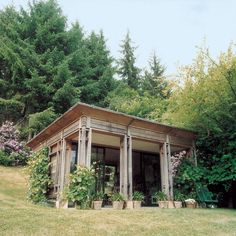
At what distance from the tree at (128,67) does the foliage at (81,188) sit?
21773mm

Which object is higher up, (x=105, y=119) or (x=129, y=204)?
(x=105, y=119)

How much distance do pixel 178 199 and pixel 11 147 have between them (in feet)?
42.8

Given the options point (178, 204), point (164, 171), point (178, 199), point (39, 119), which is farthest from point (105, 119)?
point (39, 119)

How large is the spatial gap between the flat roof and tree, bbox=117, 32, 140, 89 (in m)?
18.1

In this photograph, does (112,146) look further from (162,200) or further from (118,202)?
(118,202)

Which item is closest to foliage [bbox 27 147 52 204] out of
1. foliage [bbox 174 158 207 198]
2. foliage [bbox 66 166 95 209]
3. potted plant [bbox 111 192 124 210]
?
foliage [bbox 66 166 95 209]

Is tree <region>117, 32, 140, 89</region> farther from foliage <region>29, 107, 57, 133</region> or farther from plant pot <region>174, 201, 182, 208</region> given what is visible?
plant pot <region>174, 201, 182, 208</region>

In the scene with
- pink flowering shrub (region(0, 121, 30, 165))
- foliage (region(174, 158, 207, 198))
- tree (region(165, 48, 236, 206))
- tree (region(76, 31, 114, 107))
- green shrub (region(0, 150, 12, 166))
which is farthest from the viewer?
tree (region(76, 31, 114, 107))

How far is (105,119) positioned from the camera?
9.41m

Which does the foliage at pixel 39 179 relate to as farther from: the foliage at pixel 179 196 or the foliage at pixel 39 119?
the foliage at pixel 39 119

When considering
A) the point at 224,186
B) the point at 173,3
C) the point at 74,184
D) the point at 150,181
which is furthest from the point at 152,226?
the point at 150,181

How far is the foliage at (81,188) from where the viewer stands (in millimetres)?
8047

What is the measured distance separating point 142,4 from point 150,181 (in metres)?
8.39

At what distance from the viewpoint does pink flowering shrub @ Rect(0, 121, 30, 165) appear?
1853 cm
